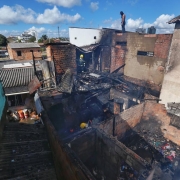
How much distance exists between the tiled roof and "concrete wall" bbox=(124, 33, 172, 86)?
8.35 m

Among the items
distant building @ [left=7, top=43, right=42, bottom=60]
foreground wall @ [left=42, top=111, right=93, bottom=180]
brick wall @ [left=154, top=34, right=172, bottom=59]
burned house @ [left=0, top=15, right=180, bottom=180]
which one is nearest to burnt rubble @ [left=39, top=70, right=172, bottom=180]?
burned house @ [left=0, top=15, right=180, bottom=180]

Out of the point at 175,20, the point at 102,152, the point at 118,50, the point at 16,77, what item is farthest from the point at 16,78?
the point at 175,20

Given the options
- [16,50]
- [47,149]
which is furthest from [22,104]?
[16,50]

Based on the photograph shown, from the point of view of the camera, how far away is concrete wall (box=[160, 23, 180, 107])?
743 centimetres

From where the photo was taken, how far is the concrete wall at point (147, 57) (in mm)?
9227

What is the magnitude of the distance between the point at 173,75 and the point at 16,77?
1045 centimetres

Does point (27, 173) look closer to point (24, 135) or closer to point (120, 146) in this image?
point (24, 135)

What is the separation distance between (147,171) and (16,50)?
76.8 ft

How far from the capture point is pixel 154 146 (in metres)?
7.66

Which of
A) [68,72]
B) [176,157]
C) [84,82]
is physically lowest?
[176,157]

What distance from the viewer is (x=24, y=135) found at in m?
4.83

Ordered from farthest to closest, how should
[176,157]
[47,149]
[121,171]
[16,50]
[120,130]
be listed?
[16,50] < [120,130] < [176,157] < [121,171] < [47,149]

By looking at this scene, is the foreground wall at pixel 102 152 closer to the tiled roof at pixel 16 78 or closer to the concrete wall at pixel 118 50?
the tiled roof at pixel 16 78

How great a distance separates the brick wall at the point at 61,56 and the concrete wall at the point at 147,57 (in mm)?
6305
